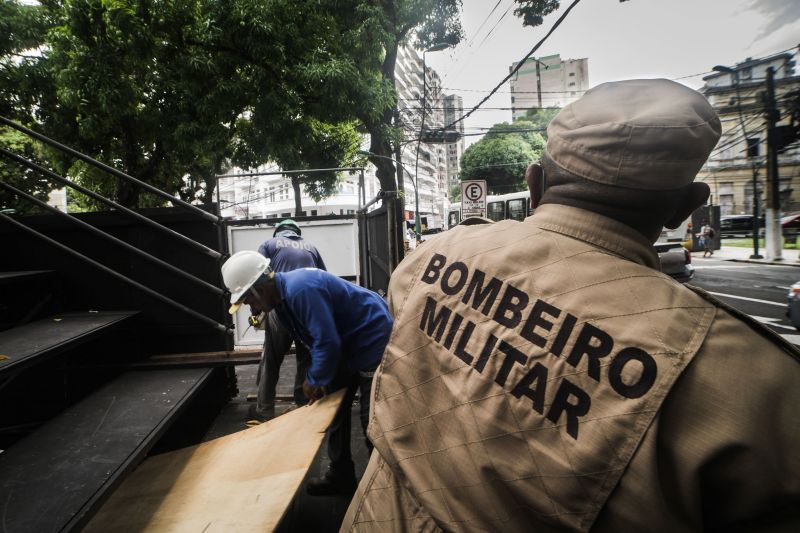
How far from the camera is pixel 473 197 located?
9836mm

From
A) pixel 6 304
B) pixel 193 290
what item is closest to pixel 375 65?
pixel 193 290

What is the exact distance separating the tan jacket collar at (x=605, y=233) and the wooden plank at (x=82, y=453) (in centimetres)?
209

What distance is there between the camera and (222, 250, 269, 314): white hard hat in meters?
2.75

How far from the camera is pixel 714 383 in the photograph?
621mm

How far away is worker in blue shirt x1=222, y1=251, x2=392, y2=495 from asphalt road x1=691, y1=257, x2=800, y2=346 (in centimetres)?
583

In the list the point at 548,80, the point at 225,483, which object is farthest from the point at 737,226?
the point at 548,80

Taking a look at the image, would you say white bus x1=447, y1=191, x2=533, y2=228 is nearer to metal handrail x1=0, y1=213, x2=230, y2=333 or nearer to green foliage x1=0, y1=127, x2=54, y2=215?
green foliage x1=0, y1=127, x2=54, y2=215

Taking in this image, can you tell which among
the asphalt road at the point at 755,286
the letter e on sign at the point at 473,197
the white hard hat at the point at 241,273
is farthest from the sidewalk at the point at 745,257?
the white hard hat at the point at 241,273

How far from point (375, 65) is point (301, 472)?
10.1m

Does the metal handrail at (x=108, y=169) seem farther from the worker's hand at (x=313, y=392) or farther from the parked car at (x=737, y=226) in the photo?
the parked car at (x=737, y=226)

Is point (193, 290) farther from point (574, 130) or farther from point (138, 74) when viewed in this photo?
point (138, 74)

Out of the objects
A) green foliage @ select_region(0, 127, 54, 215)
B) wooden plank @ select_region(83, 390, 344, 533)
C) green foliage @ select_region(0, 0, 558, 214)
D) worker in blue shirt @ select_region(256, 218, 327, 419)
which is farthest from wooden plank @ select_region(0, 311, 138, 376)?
green foliage @ select_region(0, 127, 54, 215)

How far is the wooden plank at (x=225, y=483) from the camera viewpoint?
1.90 m

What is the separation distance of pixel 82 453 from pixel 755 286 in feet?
45.4
